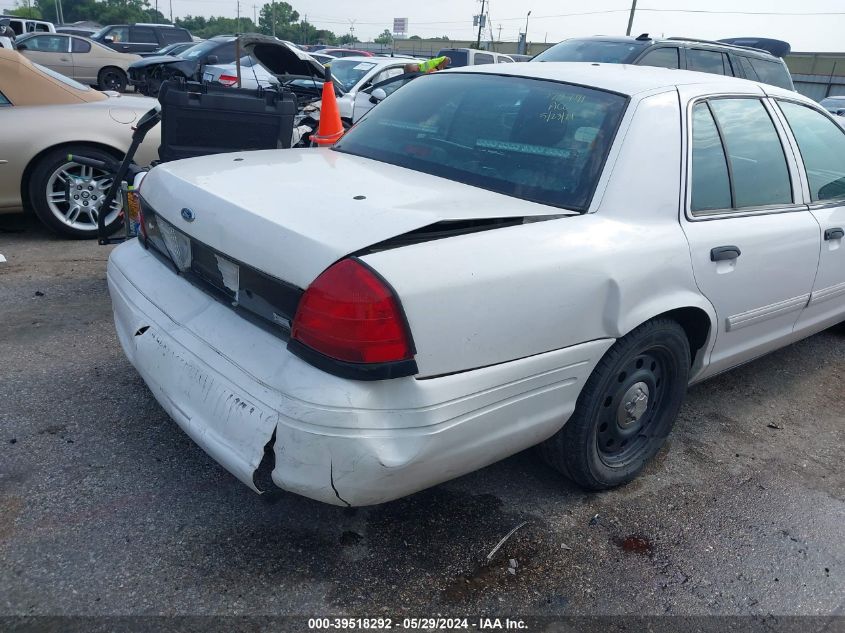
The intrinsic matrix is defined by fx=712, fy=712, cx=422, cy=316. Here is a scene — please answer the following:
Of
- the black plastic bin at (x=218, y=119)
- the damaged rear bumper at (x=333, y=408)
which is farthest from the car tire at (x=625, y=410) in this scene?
the black plastic bin at (x=218, y=119)

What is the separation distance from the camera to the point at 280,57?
318 inches

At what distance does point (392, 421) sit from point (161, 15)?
325 ft

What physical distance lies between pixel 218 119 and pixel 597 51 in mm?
4974

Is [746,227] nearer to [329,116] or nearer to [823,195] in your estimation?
[823,195]

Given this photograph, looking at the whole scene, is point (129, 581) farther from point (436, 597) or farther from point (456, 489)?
point (456, 489)

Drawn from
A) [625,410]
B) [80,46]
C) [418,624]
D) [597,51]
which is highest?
[597,51]

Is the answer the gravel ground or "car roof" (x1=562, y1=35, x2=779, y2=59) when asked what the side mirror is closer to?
A: "car roof" (x1=562, y1=35, x2=779, y2=59)

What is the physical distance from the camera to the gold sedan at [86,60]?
17625 mm

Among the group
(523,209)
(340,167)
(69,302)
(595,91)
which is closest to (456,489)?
(523,209)

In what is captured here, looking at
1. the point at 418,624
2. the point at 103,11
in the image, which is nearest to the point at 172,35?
the point at 418,624

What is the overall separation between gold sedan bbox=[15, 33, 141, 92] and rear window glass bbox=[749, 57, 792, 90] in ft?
49.1

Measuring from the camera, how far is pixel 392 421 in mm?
1958

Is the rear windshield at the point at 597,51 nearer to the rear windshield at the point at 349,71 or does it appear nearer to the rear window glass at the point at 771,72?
the rear window glass at the point at 771,72

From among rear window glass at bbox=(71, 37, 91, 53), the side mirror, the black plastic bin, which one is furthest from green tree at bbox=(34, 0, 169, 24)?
the black plastic bin
